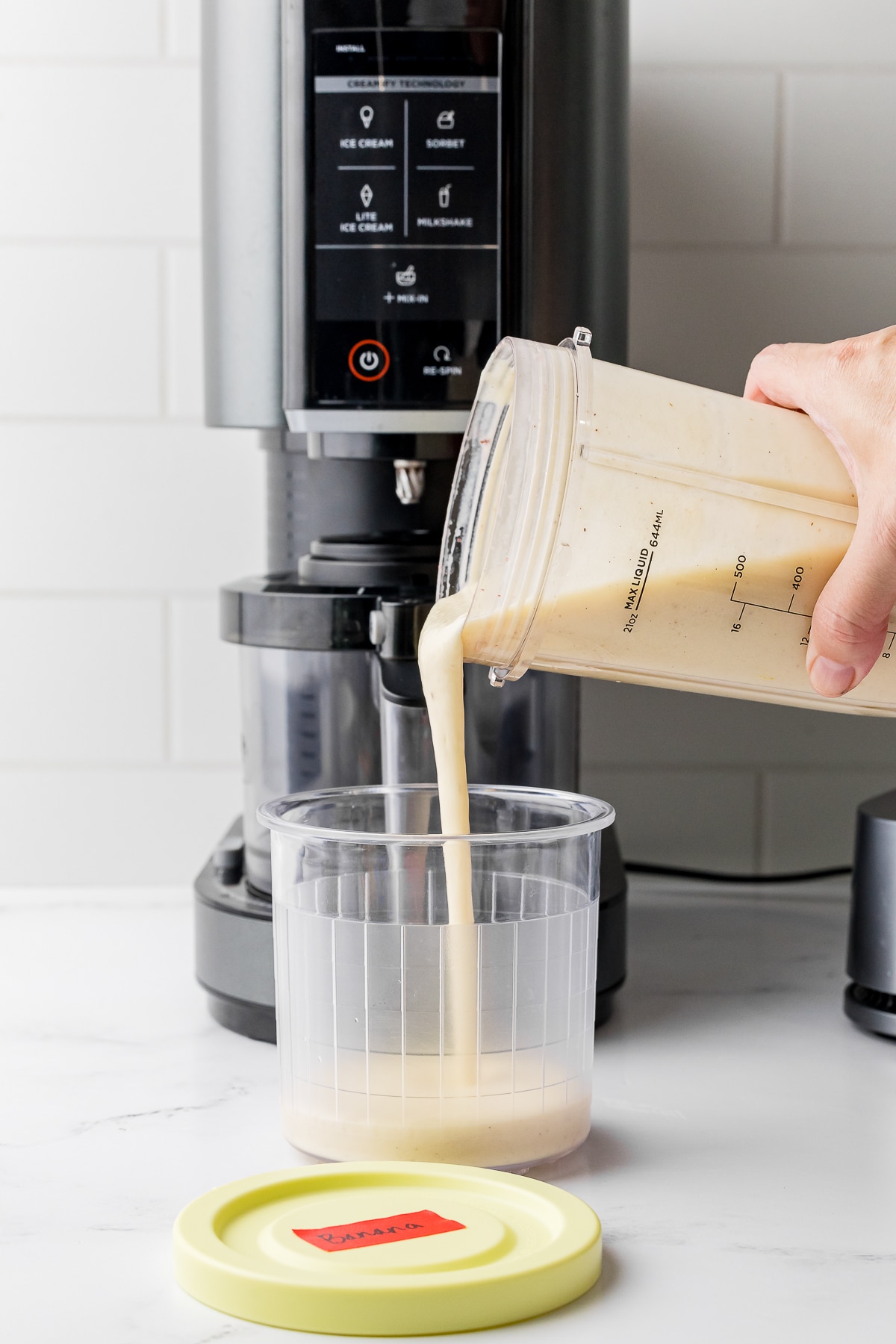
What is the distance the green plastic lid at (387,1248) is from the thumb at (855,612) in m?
0.23

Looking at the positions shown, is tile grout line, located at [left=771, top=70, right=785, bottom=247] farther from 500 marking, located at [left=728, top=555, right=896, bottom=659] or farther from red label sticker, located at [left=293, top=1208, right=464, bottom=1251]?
red label sticker, located at [left=293, top=1208, right=464, bottom=1251]

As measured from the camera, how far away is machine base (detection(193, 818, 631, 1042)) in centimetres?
70

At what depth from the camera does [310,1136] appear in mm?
561

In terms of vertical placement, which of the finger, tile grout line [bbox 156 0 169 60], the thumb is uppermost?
tile grout line [bbox 156 0 169 60]

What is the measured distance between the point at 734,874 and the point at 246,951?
0.44 m

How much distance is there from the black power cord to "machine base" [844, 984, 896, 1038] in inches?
11.0

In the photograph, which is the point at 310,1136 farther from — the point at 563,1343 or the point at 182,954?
the point at 182,954

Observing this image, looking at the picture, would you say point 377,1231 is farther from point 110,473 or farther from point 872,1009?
point 110,473

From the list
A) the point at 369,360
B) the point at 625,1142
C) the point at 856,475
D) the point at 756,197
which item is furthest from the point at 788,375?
the point at 756,197

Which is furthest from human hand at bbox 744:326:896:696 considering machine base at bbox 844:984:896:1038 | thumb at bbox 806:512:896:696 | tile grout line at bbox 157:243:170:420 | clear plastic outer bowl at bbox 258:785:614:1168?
tile grout line at bbox 157:243:170:420

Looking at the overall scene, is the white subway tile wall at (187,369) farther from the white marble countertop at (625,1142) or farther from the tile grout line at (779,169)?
the white marble countertop at (625,1142)

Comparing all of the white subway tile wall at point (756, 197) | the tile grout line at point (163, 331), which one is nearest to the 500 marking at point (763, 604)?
the white subway tile wall at point (756, 197)

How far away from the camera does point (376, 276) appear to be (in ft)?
2.28

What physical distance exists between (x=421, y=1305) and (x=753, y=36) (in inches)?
33.5
